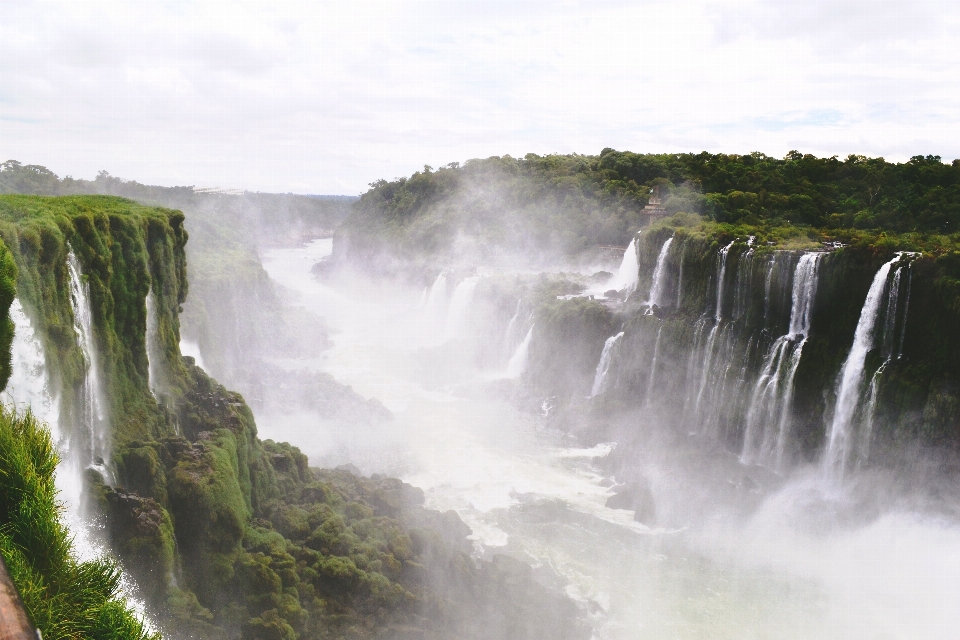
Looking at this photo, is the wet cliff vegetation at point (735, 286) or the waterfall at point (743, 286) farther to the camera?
the waterfall at point (743, 286)

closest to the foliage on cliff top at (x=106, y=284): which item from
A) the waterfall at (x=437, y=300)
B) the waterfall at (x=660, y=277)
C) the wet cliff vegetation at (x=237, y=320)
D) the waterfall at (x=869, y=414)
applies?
the wet cliff vegetation at (x=237, y=320)

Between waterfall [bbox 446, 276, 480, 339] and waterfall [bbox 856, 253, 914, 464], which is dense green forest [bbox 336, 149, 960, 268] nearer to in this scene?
waterfall [bbox 856, 253, 914, 464]

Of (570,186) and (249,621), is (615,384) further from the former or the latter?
(570,186)

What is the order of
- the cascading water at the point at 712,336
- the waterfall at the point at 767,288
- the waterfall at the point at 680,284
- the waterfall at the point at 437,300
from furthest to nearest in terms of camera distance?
the waterfall at the point at 437,300
the waterfall at the point at 680,284
the cascading water at the point at 712,336
the waterfall at the point at 767,288

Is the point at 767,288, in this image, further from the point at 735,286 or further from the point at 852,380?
the point at 852,380

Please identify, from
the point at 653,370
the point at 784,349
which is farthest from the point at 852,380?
the point at 653,370

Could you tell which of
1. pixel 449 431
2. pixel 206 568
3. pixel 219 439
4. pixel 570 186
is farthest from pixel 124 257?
pixel 570 186

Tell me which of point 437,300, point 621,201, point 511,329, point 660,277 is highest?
point 621,201

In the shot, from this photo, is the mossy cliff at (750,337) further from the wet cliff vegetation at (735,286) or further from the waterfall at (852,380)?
the waterfall at (852,380)
